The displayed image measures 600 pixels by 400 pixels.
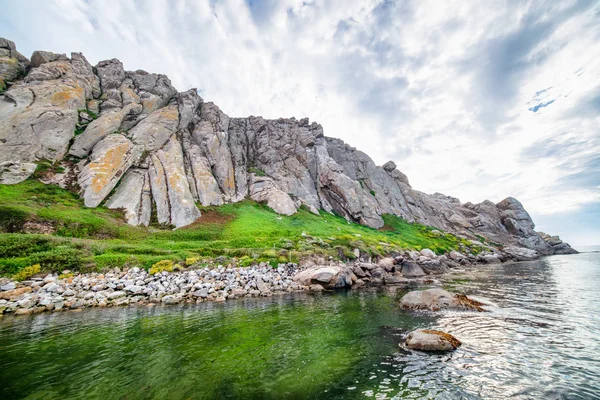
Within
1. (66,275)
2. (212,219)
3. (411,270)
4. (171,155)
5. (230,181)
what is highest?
(171,155)

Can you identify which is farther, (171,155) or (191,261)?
(171,155)

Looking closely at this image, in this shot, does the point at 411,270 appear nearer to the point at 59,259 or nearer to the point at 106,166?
the point at 59,259

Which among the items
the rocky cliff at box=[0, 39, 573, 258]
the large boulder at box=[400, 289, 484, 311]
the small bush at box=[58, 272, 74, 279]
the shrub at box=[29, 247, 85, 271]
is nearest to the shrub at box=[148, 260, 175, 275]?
the small bush at box=[58, 272, 74, 279]

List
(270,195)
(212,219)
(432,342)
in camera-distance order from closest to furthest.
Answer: (432,342), (212,219), (270,195)

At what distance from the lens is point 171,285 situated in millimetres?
23656

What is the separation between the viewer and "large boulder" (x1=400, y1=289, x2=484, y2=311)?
17.3m

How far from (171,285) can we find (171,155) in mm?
41640

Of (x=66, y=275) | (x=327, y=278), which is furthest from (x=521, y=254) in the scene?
(x=66, y=275)

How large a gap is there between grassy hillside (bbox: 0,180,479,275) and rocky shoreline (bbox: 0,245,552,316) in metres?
2.12

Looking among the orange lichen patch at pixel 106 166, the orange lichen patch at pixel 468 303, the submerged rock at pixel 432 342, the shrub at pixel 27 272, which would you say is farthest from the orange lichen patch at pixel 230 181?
the submerged rock at pixel 432 342

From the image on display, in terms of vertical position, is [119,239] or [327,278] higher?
[119,239]

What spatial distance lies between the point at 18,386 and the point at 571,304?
2920cm

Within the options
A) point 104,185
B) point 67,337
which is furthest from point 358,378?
point 104,185

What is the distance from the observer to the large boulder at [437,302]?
1730 cm
